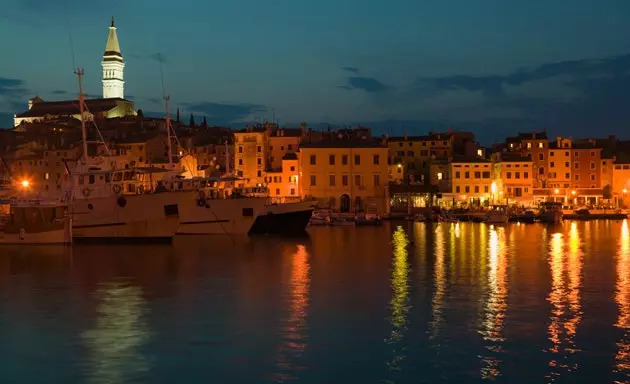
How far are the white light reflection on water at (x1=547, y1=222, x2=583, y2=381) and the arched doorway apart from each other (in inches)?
1231

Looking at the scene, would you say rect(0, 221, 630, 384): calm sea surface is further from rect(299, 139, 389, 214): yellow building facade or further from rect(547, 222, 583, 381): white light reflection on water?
rect(299, 139, 389, 214): yellow building facade

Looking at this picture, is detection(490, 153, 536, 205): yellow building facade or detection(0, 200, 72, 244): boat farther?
detection(490, 153, 536, 205): yellow building facade

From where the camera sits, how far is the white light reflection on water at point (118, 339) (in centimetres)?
1429

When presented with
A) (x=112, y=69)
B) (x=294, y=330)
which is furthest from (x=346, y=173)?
(x=112, y=69)

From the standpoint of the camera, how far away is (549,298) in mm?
21984

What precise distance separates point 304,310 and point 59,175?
66.5 m

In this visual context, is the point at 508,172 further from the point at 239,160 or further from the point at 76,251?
the point at 76,251

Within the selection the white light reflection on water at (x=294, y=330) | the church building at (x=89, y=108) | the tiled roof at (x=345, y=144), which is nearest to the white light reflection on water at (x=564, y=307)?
the white light reflection on water at (x=294, y=330)

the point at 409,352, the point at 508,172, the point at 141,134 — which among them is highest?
the point at 141,134

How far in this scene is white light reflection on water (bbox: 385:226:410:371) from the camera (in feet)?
50.9

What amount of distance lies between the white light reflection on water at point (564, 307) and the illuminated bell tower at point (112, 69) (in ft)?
424

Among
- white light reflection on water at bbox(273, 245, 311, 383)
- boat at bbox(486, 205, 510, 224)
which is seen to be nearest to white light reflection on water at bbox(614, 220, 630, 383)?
white light reflection on water at bbox(273, 245, 311, 383)

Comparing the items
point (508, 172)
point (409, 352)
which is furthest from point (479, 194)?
point (409, 352)

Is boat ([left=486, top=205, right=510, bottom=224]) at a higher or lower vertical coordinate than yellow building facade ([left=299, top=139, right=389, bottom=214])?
lower
